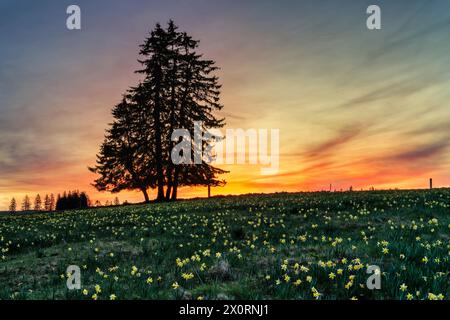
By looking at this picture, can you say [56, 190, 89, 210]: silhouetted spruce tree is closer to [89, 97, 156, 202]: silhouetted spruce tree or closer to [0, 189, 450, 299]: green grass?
[89, 97, 156, 202]: silhouetted spruce tree

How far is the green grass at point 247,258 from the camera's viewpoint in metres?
5.98

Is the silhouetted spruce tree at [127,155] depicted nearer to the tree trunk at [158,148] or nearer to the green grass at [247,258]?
the tree trunk at [158,148]

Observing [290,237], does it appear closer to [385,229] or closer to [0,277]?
[385,229]

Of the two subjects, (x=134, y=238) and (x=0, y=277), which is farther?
(x=134, y=238)

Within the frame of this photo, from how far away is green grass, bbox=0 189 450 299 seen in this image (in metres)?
5.98

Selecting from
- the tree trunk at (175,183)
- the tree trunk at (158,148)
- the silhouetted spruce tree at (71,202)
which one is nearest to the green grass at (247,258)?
the tree trunk at (175,183)

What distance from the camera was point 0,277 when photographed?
891 cm

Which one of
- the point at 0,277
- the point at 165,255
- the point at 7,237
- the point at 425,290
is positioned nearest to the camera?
the point at 425,290

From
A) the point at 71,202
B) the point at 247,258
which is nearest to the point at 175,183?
the point at 71,202
